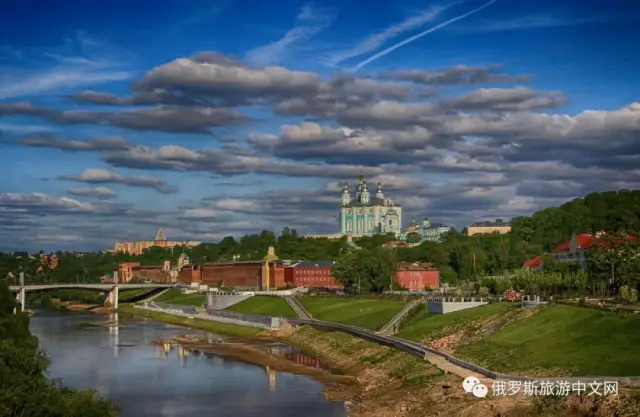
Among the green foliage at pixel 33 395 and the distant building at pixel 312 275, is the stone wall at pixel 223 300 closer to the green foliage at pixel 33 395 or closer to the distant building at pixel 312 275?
the distant building at pixel 312 275

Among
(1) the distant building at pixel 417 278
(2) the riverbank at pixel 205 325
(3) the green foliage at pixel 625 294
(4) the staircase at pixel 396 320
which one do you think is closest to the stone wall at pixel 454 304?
(4) the staircase at pixel 396 320

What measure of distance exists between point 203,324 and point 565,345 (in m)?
88.4

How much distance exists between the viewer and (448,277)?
522 ft

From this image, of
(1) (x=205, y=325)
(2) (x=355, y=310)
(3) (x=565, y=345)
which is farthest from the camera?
(1) (x=205, y=325)

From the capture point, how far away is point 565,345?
57.0m

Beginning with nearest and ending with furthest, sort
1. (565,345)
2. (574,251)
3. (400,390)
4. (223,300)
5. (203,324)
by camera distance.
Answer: (565,345), (400,390), (574,251), (203,324), (223,300)

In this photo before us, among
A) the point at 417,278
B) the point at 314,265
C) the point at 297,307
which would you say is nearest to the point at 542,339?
the point at 297,307

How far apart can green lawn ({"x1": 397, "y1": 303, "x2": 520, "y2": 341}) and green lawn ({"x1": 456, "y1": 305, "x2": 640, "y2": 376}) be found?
7.34 meters

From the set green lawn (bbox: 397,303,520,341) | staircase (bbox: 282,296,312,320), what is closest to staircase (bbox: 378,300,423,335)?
green lawn (bbox: 397,303,520,341)

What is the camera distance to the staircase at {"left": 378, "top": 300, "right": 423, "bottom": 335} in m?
88.4

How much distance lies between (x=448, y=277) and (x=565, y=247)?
30.7 m

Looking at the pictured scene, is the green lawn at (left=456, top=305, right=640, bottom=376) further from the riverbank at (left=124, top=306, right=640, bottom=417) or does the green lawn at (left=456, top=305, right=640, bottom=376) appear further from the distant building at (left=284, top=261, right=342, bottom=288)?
the distant building at (left=284, top=261, right=342, bottom=288)

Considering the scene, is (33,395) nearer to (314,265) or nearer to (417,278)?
(417,278)

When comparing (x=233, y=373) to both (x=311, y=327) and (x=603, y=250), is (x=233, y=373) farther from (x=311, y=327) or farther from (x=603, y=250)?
(x=603, y=250)
